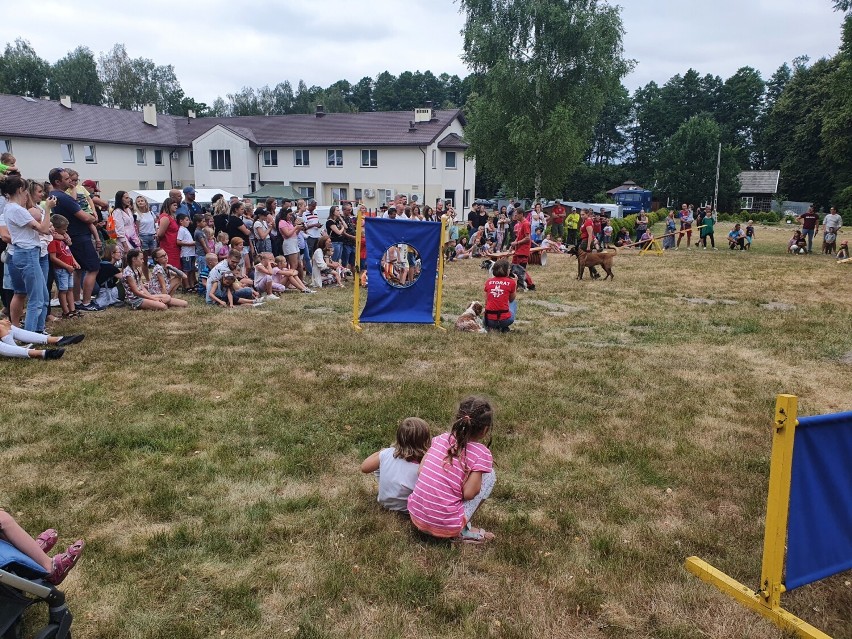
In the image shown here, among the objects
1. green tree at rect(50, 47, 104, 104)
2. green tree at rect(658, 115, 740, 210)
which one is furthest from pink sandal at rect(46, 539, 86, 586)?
green tree at rect(50, 47, 104, 104)

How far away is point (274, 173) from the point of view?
5156 cm

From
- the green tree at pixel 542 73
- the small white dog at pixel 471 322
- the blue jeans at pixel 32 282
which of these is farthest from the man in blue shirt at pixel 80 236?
the green tree at pixel 542 73

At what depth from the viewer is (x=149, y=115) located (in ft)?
168

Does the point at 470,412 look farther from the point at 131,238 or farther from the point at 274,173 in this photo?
the point at 274,173

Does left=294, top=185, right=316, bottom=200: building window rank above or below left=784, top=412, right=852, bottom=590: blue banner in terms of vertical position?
above

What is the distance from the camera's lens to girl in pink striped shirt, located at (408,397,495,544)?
405 cm

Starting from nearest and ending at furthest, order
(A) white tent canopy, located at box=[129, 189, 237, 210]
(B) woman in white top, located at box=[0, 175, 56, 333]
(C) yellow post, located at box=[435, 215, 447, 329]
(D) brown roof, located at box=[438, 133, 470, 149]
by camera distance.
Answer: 1. (B) woman in white top, located at box=[0, 175, 56, 333]
2. (C) yellow post, located at box=[435, 215, 447, 329]
3. (A) white tent canopy, located at box=[129, 189, 237, 210]
4. (D) brown roof, located at box=[438, 133, 470, 149]

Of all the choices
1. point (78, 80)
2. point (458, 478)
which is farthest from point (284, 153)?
point (458, 478)

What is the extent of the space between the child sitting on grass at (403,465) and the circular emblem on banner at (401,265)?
5.54 metres

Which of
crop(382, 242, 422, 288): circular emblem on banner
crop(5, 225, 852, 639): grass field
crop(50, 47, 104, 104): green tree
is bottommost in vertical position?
crop(5, 225, 852, 639): grass field

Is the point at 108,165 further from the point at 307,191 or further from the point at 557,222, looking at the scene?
the point at 557,222

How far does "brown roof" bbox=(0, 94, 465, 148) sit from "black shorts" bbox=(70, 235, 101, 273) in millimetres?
38190

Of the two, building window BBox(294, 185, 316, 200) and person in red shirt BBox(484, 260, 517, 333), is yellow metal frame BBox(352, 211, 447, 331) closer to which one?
person in red shirt BBox(484, 260, 517, 333)

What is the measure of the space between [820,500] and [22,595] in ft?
13.0
